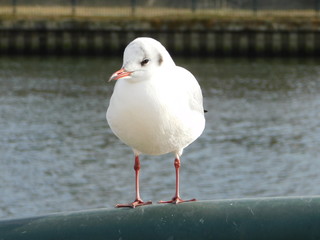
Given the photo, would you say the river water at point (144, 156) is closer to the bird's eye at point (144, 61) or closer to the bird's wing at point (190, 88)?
the bird's wing at point (190, 88)

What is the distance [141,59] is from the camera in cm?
498

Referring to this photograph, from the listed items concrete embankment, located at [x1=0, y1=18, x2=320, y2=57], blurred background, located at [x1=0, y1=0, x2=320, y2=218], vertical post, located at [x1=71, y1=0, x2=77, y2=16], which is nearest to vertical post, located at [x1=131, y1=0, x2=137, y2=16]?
blurred background, located at [x1=0, y1=0, x2=320, y2=218]

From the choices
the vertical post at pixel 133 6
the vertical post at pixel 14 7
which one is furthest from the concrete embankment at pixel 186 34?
the vertical post at pixel 133 6

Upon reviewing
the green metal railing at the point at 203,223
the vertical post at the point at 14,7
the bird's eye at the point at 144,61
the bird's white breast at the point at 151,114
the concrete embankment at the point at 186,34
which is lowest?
the concrete embankment at the point at 186,34

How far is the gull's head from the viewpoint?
4.95 metres

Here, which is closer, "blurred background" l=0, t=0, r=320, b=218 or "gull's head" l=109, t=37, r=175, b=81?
"gull's head" l=109, t=37, r=175, b=81

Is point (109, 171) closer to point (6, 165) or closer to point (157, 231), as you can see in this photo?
point (6, 165)

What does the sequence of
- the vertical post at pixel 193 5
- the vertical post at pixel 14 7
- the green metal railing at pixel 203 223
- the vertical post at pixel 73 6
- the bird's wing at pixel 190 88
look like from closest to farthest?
the green metal railing at pixel 203 223, the bird's wing at pixel 190 88, the vertical post at pixel 14 7, the vertical post at pixel 73 6, the vertical post at pixel 193 5

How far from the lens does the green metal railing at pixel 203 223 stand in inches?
194

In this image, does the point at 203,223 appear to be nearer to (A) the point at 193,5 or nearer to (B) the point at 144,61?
(B) the point at 144,61

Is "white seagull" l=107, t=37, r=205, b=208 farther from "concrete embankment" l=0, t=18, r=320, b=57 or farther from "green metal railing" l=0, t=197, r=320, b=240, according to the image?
"concrete embankment" l=0, t=18, r=320, b=57

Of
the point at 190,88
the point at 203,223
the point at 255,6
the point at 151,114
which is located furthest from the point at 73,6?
the point at 203,223

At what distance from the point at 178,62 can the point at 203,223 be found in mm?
34490

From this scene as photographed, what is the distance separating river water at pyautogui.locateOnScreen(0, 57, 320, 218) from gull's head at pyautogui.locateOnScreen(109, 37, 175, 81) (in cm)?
1107
